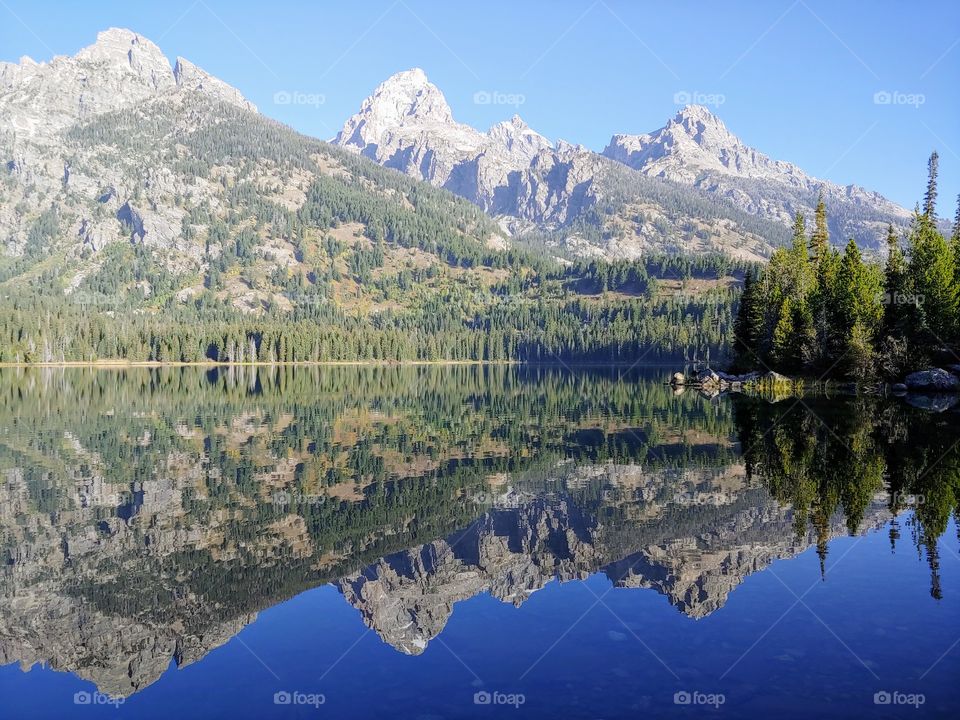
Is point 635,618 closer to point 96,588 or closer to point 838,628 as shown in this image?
point 838,628

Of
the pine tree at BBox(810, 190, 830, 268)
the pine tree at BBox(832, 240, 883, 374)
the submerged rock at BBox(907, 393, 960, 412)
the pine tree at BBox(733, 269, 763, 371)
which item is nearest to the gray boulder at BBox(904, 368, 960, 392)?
the submerged rock at BBox(907, 393, 960, 412)

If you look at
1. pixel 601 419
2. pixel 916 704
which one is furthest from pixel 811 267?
pixel 916 704

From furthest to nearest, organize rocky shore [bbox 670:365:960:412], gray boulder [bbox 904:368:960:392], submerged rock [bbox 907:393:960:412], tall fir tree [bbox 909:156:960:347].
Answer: tall fir tree [bbox 909:156:960:347] → gray boulder [bbox 904:368:960:392] → rocky shore [bbox 670:365:960:412] → submerged rock [bbox 907:393:960:412]

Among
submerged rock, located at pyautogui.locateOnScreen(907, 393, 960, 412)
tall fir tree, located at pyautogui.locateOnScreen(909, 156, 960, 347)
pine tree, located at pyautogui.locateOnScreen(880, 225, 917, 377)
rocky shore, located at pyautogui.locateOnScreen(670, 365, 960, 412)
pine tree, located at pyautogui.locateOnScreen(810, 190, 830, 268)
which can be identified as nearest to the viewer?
submerged rock, located at pyautogui.locateOnScreen(907, 393, 960, 412)

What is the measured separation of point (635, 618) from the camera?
18203 millimetres

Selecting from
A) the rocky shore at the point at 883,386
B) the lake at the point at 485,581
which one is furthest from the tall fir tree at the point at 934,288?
the lake at the point at 485,581

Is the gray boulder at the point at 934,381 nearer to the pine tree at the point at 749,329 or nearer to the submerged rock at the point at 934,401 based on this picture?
the submerged rock at the point at 934,401

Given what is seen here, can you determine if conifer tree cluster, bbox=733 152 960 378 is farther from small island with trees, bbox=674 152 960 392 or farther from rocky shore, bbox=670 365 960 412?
rocky shore, bbox=670 365 960 412

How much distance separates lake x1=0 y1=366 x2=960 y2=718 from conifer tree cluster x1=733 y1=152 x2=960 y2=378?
49.0 metres

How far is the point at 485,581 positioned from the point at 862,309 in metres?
84.8

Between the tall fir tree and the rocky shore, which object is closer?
the rocky shore

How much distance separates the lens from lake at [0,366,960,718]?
1453cm

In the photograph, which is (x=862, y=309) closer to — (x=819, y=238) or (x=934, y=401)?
(x=934, y=401)

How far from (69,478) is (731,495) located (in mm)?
32005
